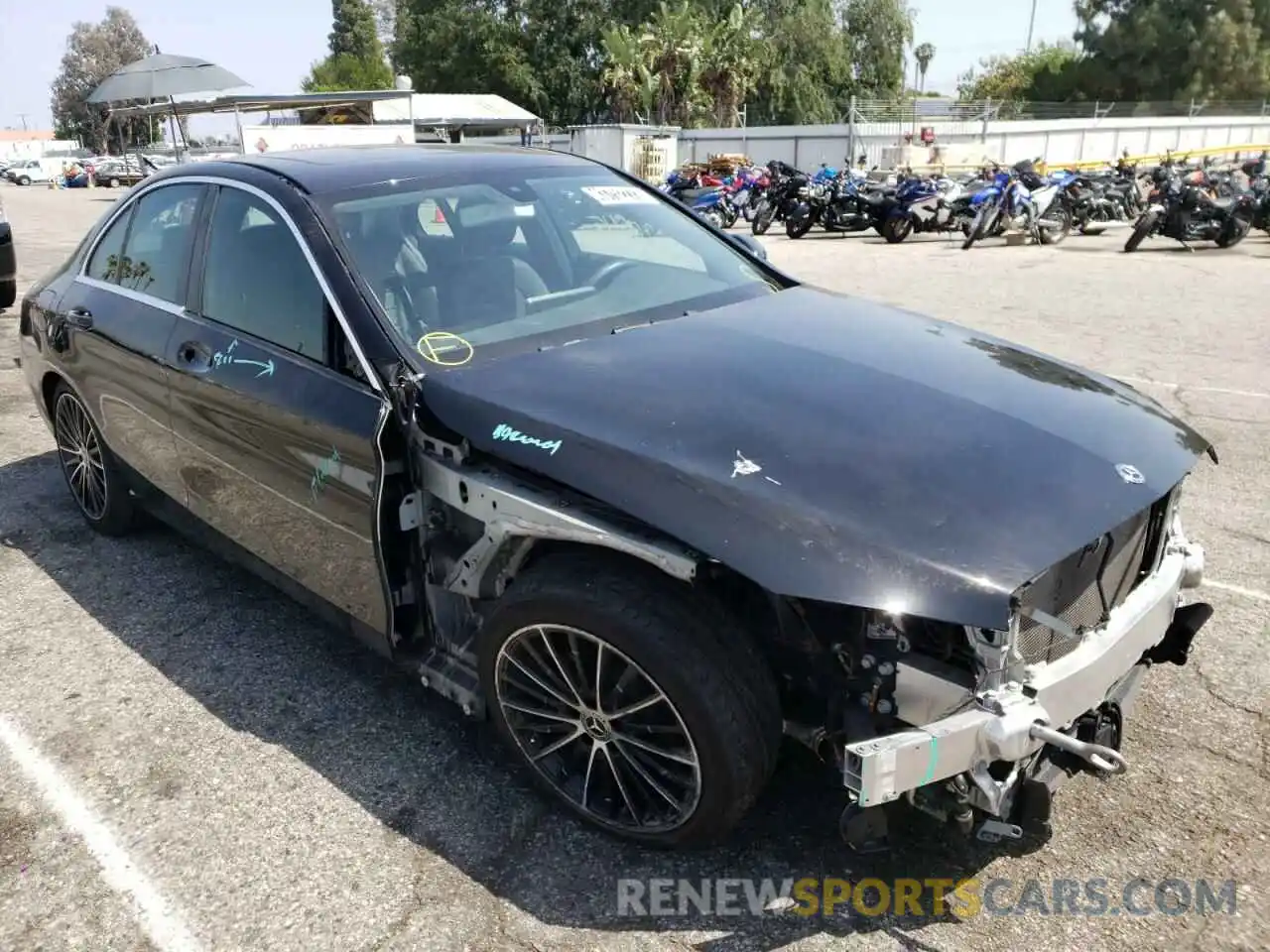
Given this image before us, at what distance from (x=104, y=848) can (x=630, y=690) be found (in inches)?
60.8

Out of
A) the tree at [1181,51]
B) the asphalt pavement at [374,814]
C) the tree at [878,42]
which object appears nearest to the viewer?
the asphalt pavement at [374,814]

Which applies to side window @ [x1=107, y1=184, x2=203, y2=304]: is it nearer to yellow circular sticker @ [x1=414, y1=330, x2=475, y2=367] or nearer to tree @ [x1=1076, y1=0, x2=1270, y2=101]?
yellow circular sticker @ [x1=414, y1=330, x2=475, y2=367]

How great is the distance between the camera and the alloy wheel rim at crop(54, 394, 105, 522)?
14.7 feet

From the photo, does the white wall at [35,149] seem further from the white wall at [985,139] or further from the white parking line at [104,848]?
the white parking line at [104,848]

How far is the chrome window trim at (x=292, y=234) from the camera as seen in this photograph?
283 cm

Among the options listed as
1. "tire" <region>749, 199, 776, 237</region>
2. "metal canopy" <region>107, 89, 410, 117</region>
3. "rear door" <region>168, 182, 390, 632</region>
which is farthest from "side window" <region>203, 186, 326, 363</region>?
"metal canopy" <region>107, 89, 410, 117</region>

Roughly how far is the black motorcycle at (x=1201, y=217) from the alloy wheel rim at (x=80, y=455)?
14.1m

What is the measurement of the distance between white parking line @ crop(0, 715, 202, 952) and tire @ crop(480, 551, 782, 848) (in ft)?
3.07

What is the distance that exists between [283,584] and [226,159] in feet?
5.32

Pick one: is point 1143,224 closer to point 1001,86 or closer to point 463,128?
point 463,128

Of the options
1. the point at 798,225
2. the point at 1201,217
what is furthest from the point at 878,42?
the point at 1201,217

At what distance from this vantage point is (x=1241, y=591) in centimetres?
389

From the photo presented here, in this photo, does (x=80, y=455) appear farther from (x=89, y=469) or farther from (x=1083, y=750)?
(x=1083, y=750)

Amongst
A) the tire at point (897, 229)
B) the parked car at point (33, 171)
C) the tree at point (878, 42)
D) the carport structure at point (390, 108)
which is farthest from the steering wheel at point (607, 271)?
the parked car at point (33, 171)
